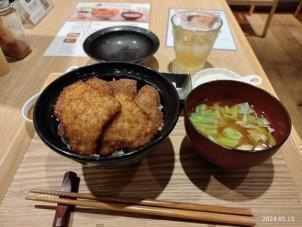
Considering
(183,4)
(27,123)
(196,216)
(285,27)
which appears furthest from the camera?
(285,27)

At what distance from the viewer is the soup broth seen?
0.69m

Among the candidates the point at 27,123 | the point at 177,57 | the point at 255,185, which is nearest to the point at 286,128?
the point at 255,185

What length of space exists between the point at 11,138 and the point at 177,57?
74cm

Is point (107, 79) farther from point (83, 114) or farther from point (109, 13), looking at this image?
point (109, 13)

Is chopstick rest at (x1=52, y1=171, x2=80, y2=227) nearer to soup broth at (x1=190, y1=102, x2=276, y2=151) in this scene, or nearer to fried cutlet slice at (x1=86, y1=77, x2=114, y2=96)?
fried cutlet slice at (x1=86, y1=77, x2=114, y2=96)

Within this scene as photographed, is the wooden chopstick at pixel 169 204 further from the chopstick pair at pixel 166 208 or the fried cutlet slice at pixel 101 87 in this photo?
the fried cutlet slice at pixel 101 87

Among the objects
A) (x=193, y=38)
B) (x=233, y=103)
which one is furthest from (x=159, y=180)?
(x=193, y=38)

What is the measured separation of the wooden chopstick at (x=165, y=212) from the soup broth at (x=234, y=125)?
18 cm

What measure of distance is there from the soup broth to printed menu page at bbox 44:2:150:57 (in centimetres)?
74

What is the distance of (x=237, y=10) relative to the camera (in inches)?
146

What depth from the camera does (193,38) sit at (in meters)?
1.05

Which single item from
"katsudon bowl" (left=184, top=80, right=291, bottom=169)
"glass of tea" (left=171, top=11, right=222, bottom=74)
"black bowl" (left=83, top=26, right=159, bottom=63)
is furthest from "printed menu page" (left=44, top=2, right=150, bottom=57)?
"katsudon bowl" (left=184, top=80, right=291, bottom=169)

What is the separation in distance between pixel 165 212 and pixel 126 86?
1.24 feet

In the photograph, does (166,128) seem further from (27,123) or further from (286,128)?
(27,123)
